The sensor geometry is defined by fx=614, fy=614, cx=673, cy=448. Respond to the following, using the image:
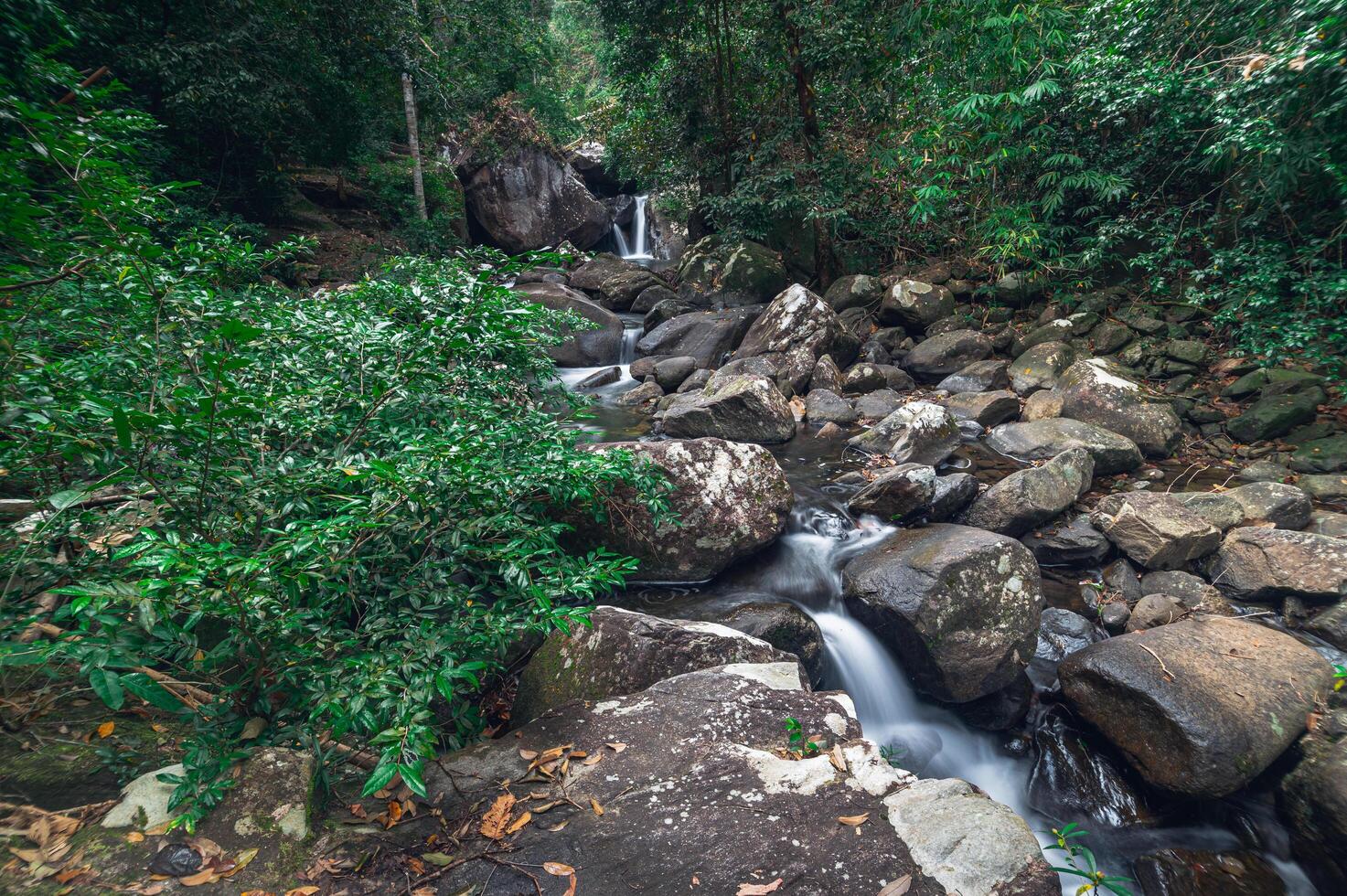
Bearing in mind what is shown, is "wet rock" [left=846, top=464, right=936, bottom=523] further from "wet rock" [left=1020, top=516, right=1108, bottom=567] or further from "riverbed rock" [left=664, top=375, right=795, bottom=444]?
"riverbed rock" [left=664, top=375, right=795, bottom=444]

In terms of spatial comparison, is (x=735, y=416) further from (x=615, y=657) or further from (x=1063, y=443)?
(x=615, y=657)

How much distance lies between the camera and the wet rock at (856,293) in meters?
11.8

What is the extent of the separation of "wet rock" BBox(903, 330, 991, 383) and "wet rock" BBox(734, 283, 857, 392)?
122 cm

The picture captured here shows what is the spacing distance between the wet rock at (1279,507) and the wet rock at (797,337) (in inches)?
219

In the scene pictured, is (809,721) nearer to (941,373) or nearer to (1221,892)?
(1221,892)

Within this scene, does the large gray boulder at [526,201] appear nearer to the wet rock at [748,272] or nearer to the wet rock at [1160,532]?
the wet rock at [748,272]

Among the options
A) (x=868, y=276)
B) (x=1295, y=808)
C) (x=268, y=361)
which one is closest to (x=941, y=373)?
(x=868, y=276)

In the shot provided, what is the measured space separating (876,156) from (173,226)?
445 inches

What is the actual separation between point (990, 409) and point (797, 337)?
10.5ft

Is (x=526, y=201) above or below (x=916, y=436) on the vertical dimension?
above

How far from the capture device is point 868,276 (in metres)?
12.3

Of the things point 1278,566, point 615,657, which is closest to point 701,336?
point 1278,566

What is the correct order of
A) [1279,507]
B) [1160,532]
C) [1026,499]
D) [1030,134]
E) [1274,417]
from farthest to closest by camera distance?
[1030,134] < [1274,417] < [1026,499] < [1279,507] < [1160,532]

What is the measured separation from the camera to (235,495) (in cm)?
217
